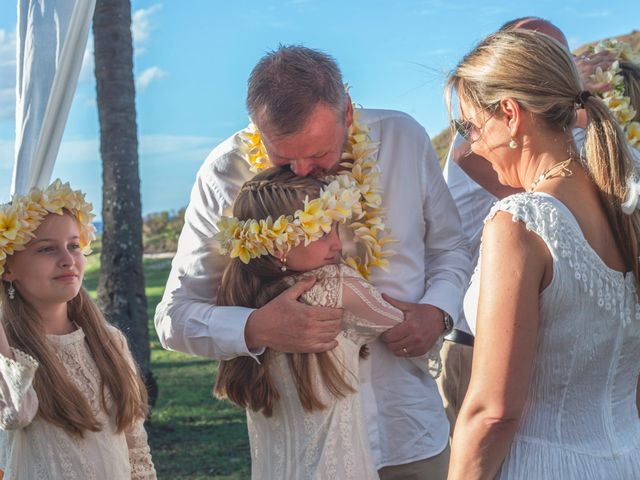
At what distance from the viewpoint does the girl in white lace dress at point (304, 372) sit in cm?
277

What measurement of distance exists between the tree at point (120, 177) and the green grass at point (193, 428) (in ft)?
1.48

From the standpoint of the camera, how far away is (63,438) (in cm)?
308

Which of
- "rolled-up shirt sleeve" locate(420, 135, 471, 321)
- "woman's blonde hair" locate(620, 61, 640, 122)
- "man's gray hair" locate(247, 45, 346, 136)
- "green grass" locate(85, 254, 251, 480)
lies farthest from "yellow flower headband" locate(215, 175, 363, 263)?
"green grass" locate(85, 254, 251, 480)

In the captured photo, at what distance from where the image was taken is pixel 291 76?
283 centimetres

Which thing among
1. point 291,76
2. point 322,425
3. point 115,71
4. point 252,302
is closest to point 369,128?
point 291,76

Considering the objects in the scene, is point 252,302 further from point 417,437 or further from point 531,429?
point 531,429

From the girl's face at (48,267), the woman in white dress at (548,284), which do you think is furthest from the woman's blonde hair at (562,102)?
the girl's face at (48,267)

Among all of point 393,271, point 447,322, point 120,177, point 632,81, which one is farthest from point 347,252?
point 120,177

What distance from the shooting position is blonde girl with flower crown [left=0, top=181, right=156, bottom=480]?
3059mm

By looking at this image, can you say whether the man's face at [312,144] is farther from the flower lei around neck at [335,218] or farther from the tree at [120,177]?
the tree at [120,177]

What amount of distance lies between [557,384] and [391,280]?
980mm

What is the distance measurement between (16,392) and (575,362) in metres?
1.71

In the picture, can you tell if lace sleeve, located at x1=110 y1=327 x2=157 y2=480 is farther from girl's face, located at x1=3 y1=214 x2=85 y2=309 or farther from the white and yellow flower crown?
the white and yellow flower crown

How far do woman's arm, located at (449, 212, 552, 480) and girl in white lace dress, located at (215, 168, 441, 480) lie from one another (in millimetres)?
688
